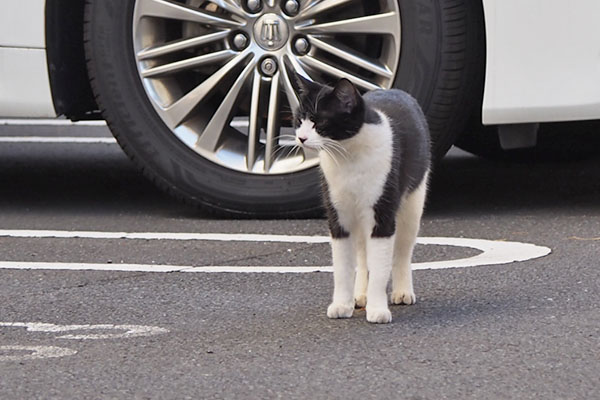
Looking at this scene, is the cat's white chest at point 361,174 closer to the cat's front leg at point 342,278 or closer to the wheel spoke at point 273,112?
the cat's front leg at point 342,278

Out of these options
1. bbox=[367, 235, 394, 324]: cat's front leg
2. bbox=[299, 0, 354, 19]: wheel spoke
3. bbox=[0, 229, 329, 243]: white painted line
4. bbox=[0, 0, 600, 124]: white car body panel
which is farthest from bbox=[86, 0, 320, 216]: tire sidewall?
bbox=[367, 235, 394, 324]: cat's front leg

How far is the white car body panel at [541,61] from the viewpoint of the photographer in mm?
5070

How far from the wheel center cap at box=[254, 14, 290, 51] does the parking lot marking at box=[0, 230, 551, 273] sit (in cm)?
76

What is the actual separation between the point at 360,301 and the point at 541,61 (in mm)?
1429

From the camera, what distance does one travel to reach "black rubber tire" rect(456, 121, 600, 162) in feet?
21.5

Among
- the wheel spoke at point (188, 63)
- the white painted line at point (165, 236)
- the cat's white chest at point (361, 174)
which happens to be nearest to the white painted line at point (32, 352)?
the cat's white chest at point (361, 174)

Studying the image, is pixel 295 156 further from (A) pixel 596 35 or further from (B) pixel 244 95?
(A) pixel 596 35

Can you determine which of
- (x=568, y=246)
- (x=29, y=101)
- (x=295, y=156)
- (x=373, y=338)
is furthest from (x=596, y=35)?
(x=29, y=101)

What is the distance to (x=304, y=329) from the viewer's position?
3.87 metres

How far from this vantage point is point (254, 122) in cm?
534

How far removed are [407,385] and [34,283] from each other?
1.65m

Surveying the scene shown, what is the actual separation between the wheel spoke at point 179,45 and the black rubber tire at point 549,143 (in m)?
1.54

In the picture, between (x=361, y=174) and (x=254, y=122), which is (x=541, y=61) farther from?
(x=361, y=174)

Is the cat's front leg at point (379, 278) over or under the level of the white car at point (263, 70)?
under
